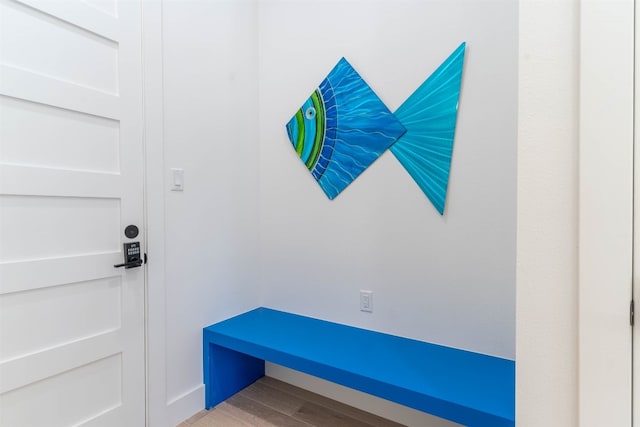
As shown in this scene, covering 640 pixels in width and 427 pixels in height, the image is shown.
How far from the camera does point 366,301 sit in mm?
1847

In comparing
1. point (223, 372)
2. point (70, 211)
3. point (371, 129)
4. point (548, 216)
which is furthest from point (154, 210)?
point (548, 216)

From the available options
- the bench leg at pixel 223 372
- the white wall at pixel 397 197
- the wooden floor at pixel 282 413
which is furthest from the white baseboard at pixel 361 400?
the white wall at pixel 397 197

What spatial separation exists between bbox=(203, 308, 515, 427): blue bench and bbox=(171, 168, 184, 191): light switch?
32.1 inches

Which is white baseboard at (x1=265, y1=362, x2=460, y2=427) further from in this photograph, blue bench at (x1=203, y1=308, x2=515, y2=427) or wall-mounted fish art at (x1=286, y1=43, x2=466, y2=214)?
wall-mounted fish art at (x1=286, y1=43, x2=466, y2=214)

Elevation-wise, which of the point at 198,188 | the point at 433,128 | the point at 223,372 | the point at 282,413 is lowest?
the point at 282,413

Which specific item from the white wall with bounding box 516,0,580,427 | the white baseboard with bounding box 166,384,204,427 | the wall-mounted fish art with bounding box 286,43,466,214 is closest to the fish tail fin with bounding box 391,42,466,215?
the wall-mounted fish art with bounding box 286,43,466,214

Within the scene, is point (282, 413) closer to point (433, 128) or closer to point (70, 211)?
point (70, 211)

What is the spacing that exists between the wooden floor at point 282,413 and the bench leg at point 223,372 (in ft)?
0.15

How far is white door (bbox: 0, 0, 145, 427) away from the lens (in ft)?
3.92

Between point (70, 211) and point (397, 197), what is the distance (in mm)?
1508

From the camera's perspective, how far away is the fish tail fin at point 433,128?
1.57 m

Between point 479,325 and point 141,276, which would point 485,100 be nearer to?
point 479,325

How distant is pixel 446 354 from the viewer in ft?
5.06

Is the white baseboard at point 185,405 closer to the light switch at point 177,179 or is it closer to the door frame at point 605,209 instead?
the light switch at point 177,179
